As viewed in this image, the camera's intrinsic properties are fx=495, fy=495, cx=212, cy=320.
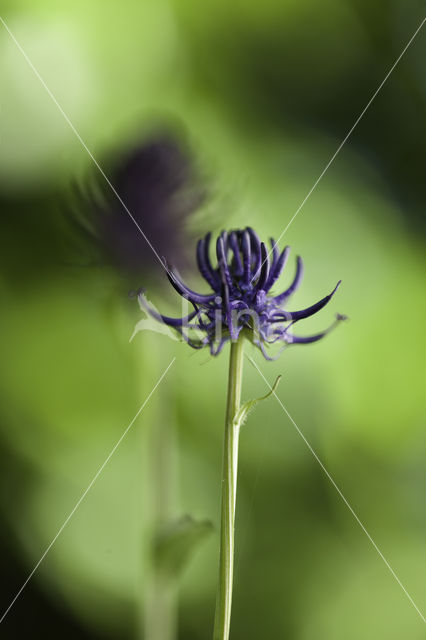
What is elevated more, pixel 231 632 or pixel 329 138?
pixel 329 138

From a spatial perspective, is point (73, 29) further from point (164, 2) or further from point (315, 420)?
point (315, 420)

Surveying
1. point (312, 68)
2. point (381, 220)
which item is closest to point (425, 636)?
point (381, 220)

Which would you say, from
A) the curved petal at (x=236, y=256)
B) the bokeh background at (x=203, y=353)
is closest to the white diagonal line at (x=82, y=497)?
the bokeh background at (x=203, y=353)

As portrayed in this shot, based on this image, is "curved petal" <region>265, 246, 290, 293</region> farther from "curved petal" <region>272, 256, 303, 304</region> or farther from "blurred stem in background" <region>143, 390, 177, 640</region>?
"blurred stem in background" <region>143, 390, 177, 640</region>

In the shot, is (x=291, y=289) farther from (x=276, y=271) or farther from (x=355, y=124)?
(x=355, y=124)

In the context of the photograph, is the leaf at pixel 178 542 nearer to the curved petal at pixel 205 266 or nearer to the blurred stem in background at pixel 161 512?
the blurred stem in background at pixel 161 512

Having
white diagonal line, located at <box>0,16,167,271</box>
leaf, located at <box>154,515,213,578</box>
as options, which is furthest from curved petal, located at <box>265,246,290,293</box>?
leaf, located at <box>154,515,213,578</box>

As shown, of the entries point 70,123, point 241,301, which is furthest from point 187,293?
point 70,123
